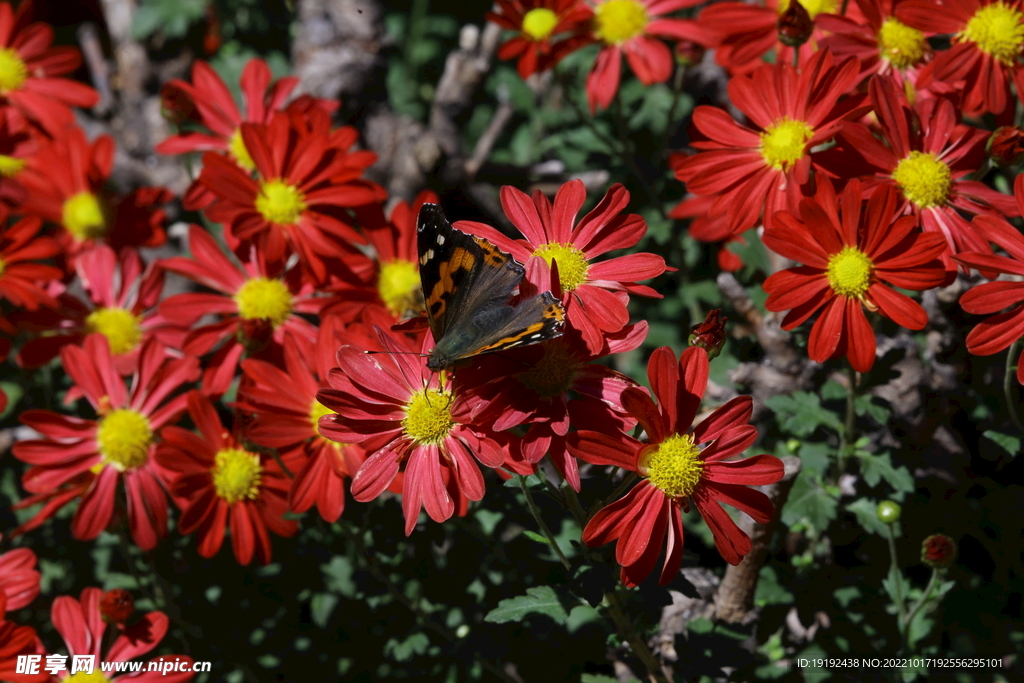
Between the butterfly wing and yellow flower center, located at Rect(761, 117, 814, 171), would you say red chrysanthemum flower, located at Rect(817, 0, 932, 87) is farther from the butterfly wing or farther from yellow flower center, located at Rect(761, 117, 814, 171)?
the butterfly wing

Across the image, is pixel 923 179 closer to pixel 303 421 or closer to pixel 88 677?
pixel 303 421

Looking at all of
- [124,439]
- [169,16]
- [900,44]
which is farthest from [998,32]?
[169,16]

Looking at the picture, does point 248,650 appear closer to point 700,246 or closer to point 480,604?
point 480,604

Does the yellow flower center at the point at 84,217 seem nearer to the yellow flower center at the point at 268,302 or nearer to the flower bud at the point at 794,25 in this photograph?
the yellow flower center at the point at 268,302

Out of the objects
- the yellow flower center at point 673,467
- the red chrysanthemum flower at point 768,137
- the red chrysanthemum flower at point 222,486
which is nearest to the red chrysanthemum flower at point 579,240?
the yellow flower center at point 673,467

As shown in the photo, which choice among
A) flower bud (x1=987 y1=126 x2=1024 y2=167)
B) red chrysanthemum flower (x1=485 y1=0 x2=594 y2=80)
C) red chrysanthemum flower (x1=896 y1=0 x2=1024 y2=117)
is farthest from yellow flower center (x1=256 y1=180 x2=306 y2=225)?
flower bud (x1=987 y1=126 x2=1024 y2=167)
